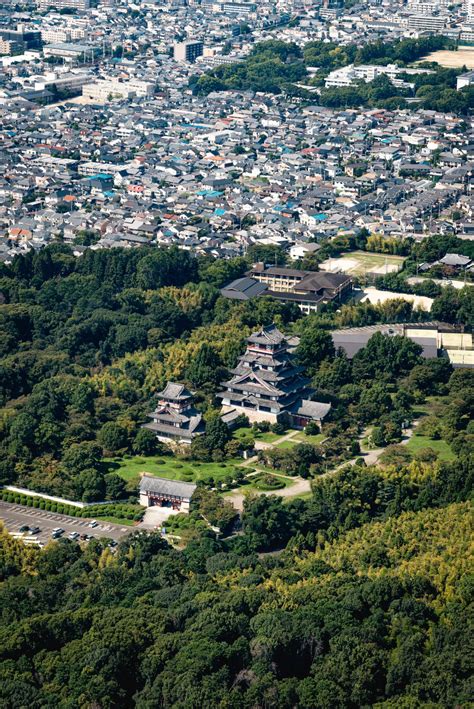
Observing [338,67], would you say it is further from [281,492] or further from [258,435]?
[281,492]

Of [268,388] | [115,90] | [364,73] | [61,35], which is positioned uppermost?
[268,388]

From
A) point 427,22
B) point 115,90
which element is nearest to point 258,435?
point 115,90

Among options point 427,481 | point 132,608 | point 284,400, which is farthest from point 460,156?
point 132,608

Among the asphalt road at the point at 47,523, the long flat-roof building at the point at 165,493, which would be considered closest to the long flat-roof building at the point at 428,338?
the long flat-roof building at the point at 165,493

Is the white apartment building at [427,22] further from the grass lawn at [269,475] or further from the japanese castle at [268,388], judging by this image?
the grass lawn at [269,475]

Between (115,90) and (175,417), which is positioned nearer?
(175,417)

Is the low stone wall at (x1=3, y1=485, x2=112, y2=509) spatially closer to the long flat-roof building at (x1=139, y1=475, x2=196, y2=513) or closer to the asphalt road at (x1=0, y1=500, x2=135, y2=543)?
the asphalt road at (x1=0, y1=500, x2=135, y2=543)

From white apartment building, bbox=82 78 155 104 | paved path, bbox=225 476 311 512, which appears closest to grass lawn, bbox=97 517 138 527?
paved path, bbox=225 476 311 512
